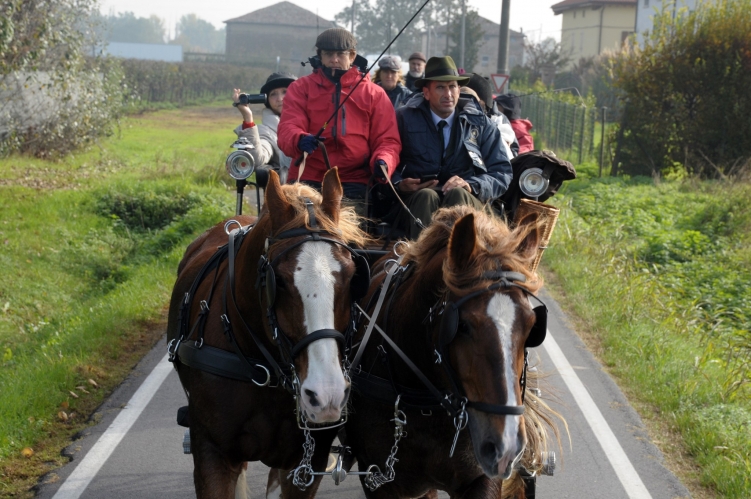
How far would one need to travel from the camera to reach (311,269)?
3.22 m

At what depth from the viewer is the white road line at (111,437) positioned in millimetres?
5047

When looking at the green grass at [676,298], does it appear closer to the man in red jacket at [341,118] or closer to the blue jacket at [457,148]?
the blue jacket at [457,148]

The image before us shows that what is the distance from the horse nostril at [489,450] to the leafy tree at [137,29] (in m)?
167

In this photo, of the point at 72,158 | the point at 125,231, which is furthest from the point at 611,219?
the point at 72,158

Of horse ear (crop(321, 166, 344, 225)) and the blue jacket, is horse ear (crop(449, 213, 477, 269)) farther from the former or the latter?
the blue jacket

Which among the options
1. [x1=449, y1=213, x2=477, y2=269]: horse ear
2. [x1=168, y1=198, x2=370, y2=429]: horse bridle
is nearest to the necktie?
[x1=168, y1=198, x2=370, y2=429]: horse bridle

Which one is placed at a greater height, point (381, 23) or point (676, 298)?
point (381, 23)

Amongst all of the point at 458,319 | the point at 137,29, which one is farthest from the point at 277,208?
the point at 137,29

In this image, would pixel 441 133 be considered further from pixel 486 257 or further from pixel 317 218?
pixel 486 257

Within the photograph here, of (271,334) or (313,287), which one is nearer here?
(313,287)

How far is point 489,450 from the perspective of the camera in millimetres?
2906

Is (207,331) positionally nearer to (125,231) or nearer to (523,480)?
(523,480)

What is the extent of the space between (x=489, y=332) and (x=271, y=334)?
0.94 meters

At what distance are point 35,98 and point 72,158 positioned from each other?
230 cm
